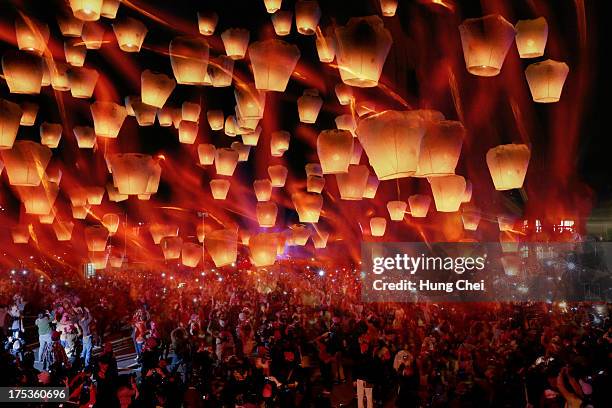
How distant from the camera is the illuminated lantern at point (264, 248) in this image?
8.73 meters

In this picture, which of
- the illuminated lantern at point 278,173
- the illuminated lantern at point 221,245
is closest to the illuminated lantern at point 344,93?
the illuminated lantern at point 278,173

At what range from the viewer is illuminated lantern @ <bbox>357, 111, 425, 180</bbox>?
399cm

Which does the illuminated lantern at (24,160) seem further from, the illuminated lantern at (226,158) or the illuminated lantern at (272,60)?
the illuminated lantern at (226,158)

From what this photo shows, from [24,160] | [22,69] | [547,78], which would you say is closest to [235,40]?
[22,69]

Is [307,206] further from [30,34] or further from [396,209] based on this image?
[30,34]

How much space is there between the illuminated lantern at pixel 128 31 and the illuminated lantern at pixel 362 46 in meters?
2.79

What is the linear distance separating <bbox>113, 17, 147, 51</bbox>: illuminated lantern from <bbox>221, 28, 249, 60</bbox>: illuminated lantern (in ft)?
2.80

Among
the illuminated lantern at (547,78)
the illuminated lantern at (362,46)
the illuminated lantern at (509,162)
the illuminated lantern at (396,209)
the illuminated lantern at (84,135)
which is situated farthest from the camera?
the illuminated lantern at (396,209)

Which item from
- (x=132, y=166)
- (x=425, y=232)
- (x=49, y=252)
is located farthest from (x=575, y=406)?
(x=49, y=252)

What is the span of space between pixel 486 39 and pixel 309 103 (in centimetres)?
333

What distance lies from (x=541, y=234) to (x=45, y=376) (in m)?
32.1

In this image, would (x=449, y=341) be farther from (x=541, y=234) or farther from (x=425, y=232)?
(x=541, y=234)

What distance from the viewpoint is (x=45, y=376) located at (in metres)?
6.21

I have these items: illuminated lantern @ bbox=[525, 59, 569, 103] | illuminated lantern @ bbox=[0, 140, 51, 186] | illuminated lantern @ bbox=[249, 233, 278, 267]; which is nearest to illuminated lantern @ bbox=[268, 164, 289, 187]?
illuminated lantern @ bbox=[249, 233, 278, 267]
